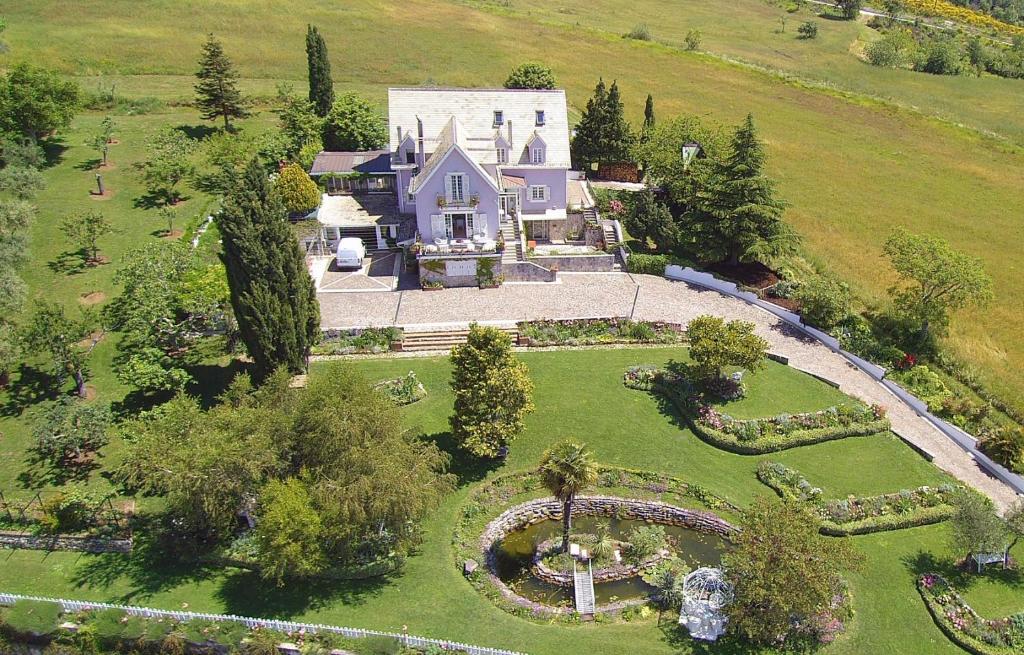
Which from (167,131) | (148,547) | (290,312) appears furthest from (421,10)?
(148,547)

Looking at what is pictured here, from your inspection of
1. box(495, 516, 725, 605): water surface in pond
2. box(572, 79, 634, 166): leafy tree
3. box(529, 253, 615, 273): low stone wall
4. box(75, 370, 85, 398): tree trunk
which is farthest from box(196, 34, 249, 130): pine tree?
box(495, 516, 725, 605): water surface in pond

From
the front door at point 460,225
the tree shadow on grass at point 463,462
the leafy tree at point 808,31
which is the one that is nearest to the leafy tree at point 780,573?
the tree shadow on grass at point 463,462

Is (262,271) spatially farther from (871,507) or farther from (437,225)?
(871,507)

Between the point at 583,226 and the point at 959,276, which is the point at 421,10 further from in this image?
the point at 959,276

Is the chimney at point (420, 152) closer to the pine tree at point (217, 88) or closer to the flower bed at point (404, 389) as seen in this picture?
the flower bed at point (404, 389)

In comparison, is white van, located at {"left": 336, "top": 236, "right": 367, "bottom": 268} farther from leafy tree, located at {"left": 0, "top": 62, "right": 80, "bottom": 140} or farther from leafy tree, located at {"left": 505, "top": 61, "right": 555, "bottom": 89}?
leafy tree, located at {"left": 505, "top": 61, "right": 555, "bottom": 89}

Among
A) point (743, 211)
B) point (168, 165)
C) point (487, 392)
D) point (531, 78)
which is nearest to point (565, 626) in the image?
point (487, 392)
